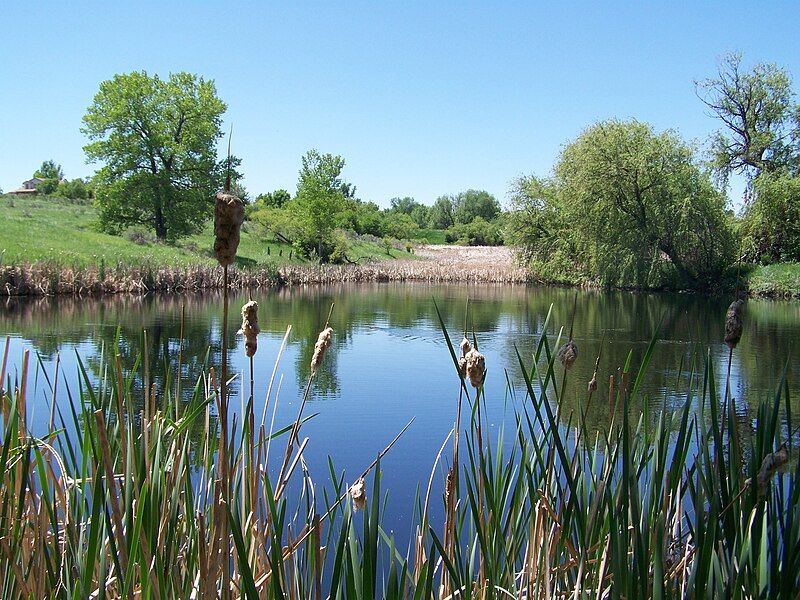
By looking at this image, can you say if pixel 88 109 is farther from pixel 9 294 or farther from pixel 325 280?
pixel 9 294

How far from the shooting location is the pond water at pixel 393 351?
8617 millimetres

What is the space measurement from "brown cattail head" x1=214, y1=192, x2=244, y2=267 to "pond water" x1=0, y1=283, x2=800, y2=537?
1804 millimetres

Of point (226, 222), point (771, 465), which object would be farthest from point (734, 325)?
point (226, 222)

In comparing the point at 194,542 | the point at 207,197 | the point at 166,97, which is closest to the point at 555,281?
the point at 207,197

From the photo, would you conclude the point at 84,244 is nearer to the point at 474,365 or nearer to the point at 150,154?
the point at 150,154

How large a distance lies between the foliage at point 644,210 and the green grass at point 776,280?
160cm

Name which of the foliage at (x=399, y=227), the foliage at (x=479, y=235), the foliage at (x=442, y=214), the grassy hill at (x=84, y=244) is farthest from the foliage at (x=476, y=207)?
the grassy hill at (x=84, y=244)

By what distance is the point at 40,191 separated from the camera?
62.2 meters

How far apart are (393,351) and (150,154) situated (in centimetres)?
2673

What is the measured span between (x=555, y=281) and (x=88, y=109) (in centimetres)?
2563

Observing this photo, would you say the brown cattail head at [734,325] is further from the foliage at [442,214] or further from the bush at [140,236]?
the foliage at [442,214]

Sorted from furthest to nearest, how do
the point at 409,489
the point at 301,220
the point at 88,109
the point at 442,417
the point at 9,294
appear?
1. the point at 301,220
2. the point at 88,109
3. the point at 9,294
4. the point at 442,417
5. the point at 409,489

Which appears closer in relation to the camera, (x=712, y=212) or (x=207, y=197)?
(x=712, y=212)

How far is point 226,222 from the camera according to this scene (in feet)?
3.41
